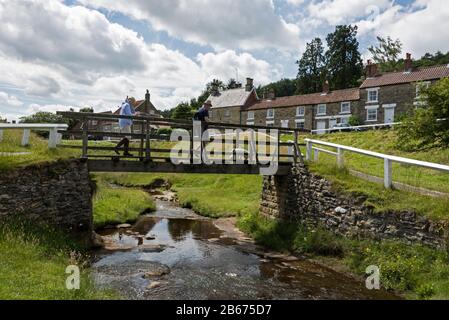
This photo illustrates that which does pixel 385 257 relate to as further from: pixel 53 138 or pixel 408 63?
pixel 408 63

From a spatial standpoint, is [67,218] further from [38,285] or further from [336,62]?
[336,62]

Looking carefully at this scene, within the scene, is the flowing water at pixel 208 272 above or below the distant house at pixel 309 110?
below

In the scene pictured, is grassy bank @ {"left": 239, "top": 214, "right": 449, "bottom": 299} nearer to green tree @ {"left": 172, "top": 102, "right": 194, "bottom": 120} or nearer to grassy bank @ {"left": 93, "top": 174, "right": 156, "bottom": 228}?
grassy bank @ {"left": 93, "top": 174, "right": 156, "bottom": 228}

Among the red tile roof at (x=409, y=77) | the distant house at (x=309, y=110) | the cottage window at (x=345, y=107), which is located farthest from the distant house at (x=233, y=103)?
the red tile roof at (x=409, y=77)

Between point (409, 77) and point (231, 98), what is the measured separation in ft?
93.0

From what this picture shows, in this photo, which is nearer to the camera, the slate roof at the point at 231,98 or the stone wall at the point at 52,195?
the stone wall at the point at 52,195

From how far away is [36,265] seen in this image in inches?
311

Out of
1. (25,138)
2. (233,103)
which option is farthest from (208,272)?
(233,103)

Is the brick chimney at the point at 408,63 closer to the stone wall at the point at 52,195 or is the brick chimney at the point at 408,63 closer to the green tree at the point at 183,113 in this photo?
the green tree at the point at 183,113

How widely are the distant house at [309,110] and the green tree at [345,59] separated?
18955 mm

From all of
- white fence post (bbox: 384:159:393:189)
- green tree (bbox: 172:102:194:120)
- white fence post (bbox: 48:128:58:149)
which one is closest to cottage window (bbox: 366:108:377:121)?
green tree (bbox: 172:102:194:120)

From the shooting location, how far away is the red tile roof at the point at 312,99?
45.6 metres

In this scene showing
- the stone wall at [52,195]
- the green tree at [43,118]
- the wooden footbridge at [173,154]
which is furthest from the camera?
the green tree at [43,118]

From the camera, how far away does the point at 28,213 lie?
33.1 feet
